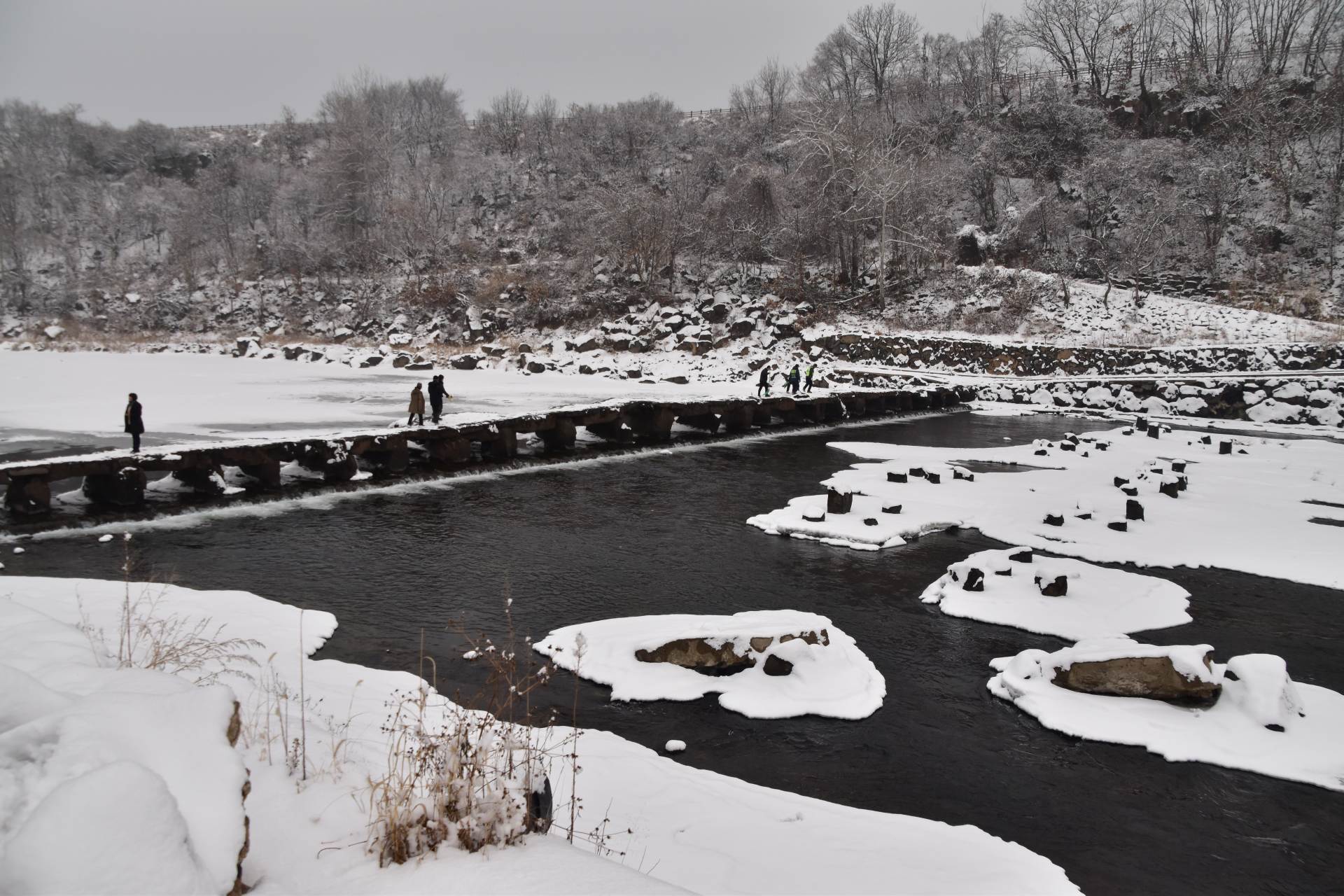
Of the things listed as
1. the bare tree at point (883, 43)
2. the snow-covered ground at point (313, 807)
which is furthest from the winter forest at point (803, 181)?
the snow-covered ground at point (313, 807)

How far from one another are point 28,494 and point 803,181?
141 feet

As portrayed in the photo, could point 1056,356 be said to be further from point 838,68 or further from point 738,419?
point 838,68

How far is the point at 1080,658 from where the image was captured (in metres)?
7.06

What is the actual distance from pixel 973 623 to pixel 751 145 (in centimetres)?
5697

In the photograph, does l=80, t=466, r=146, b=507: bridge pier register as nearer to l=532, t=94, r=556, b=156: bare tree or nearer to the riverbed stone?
the riverbed stone

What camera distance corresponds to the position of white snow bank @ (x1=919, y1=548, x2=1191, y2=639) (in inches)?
343

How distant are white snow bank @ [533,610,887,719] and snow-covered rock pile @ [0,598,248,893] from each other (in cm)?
342

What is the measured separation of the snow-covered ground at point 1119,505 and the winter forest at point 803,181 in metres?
22.6

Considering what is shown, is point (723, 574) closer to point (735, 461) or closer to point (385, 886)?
point (385, 886)

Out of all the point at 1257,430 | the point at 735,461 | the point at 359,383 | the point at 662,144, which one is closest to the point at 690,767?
the point at 735,461

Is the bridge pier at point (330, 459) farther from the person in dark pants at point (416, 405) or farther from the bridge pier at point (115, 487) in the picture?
the bridge pier at point (115, 487)

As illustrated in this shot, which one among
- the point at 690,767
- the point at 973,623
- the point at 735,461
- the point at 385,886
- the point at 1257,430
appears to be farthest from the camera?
the point at 1257,430

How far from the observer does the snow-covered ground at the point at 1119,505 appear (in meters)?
11.4

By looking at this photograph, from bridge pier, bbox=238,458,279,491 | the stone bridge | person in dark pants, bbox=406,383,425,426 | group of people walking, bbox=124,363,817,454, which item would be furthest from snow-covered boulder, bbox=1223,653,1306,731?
person in dark pants, bbox=406,383,425,426
